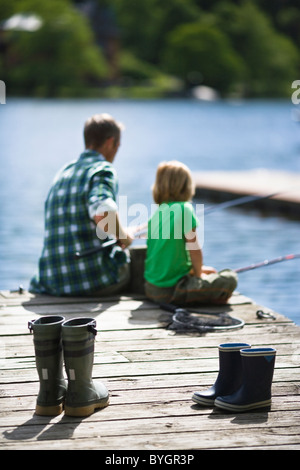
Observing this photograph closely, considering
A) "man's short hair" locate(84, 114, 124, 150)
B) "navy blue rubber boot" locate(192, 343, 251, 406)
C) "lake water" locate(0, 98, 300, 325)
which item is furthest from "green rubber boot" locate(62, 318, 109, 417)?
"lake water" locate(0, 98, 300, 325)

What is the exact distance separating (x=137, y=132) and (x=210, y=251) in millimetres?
33796

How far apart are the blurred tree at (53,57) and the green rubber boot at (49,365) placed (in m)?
82.0

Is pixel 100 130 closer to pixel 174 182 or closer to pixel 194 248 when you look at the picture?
pixel 174 182

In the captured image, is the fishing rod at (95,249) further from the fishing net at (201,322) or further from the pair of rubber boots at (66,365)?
the pair of rubber boots at (66,365)

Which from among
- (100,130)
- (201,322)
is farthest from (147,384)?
(100,130)

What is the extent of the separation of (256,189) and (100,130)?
9.36 metres

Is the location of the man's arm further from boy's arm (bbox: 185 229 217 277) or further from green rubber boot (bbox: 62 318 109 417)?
green rubber boot (bbox: 62 318 109 417)

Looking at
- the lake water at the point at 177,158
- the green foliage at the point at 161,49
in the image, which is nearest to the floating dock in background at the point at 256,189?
the lake water at the point at 177,158

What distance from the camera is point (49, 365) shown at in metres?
2.85

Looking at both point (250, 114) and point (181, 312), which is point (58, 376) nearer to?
point (181, 312)

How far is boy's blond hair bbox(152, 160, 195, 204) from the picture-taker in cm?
441

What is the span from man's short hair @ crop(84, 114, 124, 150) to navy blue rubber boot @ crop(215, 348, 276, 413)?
77.5 inches

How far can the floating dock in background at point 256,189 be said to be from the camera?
12.4 m

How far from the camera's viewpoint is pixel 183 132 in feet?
150
